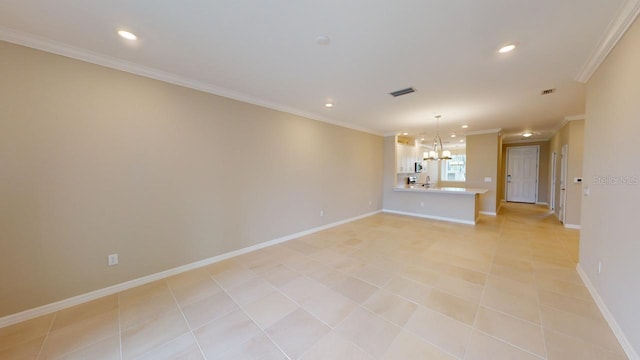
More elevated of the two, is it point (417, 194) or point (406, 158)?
point (406, 158)

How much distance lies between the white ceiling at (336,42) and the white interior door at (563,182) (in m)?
2.98

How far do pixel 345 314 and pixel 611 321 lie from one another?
2.31 meters

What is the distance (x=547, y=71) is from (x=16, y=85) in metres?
5.73

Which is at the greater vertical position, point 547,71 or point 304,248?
point 547,71

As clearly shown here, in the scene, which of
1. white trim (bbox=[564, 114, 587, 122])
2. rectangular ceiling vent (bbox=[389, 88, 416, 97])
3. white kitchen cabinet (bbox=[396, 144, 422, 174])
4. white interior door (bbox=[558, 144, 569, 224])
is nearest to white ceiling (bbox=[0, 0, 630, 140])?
rectangular ceiling vent (bbox=[389, 88, 416, 97])

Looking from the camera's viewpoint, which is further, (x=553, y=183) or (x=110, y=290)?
(x=553, y=183)

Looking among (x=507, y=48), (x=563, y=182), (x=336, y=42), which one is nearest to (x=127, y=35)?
(x=336, y=42)

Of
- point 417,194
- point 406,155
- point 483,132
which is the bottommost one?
point 417,194

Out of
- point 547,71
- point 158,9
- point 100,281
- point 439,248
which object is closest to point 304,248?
point 439,248

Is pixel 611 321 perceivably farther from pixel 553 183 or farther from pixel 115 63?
pixel 553 183

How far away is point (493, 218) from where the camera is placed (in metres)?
6.13

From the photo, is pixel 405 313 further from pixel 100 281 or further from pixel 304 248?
pixel 100 281

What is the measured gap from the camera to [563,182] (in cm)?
574

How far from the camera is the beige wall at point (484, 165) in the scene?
636 centimetres
